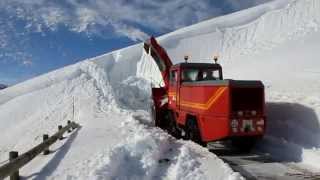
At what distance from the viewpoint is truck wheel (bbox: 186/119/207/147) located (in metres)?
14.2

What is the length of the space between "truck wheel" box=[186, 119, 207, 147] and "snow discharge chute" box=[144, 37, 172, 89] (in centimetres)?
342

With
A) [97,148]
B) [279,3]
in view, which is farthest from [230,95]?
[279,3]

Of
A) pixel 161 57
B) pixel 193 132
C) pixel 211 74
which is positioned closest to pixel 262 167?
pixel 193 132

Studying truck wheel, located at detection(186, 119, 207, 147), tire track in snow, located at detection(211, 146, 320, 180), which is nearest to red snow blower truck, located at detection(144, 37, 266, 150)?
truck wheel, located at detection(186, 119, 207, 147)

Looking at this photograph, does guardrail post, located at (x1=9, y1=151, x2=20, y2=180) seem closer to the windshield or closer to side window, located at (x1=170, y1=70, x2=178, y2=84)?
the windshield

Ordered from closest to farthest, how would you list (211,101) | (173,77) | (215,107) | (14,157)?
1. (14,157)
2. (215,107)
3. (211,101)
4. (173,77)

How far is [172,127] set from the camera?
57.4ft

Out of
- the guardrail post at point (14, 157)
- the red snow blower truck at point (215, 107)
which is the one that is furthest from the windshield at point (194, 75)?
the guardrail post at point (14, 157)

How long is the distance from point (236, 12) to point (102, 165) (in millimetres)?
48363

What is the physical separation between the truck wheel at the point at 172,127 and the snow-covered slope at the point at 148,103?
0.64 meters

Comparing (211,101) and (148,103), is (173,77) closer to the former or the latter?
(211,101)

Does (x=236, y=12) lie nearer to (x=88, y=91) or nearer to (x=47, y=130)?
(x=88, y=91)

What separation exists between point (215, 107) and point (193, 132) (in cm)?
200

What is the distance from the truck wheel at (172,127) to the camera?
1688cm
